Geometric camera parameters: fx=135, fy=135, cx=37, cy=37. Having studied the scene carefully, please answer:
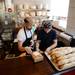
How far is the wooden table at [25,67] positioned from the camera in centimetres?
129

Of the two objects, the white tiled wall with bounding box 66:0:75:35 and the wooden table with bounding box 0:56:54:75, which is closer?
the wooden table with bounding box 0:56:54:75

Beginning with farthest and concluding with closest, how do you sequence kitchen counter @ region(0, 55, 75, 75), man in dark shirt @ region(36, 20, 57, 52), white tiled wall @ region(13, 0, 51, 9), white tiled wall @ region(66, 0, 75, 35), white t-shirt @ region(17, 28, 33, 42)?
white tiled wall @ region(13, 0, 51, 9) < white tiled wall @ region(66, 0, 75, 35) < man in dark shirt @ region(36, 20, 57, 52) < white t-shirt @ region(17, 28, 33, 42) < kitchen counter @ region(0, 55, 75, 75)

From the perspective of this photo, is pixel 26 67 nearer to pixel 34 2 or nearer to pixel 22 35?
pixel 22 35

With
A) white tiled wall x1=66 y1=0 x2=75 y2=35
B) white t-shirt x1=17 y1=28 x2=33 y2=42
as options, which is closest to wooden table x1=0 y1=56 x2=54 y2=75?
white t-shirt x1=17 y1=28 x2=33 y2=42

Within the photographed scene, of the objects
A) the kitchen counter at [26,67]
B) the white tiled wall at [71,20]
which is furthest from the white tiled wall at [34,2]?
the kitchen counter at [26,67]

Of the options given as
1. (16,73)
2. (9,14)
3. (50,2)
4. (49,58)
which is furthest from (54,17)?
(16,73)

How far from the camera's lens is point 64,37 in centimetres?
270

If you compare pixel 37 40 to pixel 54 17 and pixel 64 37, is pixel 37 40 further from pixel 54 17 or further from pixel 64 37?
pixel 54 17

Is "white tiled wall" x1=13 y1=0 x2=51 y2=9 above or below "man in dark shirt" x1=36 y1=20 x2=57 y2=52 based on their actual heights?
above

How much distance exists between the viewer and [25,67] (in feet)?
4.55

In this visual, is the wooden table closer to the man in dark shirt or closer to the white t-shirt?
the white t-shirt

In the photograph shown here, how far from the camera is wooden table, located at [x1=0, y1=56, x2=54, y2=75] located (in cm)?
129

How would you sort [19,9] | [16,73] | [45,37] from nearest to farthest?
[16,73], [45,37], [19,9]

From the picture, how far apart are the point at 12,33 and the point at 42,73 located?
2416mm
